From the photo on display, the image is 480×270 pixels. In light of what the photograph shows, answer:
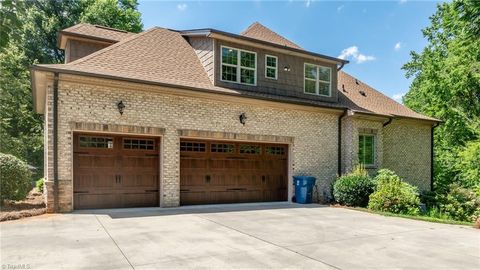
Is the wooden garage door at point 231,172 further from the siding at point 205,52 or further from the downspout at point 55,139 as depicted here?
the downspout at point 55,139

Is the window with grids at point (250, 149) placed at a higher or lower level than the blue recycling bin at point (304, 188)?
higher

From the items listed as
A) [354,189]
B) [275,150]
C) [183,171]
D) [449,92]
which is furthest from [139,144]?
[449,92]

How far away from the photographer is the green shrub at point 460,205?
46.0 ft

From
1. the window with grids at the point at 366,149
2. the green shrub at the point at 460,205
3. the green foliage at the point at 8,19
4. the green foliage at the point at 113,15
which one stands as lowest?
the green shrub at the point at 460,205

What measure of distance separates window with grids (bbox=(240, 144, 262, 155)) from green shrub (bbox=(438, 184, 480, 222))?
27.6ft

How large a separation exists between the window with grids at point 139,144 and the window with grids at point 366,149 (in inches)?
372

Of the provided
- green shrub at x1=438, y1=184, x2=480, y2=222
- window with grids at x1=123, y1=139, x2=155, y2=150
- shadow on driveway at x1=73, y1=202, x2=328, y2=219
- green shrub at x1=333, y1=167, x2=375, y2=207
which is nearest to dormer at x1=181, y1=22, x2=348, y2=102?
window with grids at x1=123, y1=139, x2=155, y2=150

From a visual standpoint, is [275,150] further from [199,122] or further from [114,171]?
[114,171]

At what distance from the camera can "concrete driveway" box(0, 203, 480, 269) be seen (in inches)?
206

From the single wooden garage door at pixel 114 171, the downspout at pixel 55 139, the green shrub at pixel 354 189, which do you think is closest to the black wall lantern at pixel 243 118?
the single wooden garage door at pixel 114 171

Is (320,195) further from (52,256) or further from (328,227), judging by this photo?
(52,256)

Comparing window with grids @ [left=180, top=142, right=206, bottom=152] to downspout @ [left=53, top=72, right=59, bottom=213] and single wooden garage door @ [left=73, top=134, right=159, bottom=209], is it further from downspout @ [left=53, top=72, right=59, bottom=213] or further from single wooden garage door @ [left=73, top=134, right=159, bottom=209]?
downspout @ [left=53, top=72, right=59, bottom=213]

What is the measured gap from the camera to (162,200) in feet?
35.9

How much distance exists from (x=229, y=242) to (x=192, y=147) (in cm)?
589
